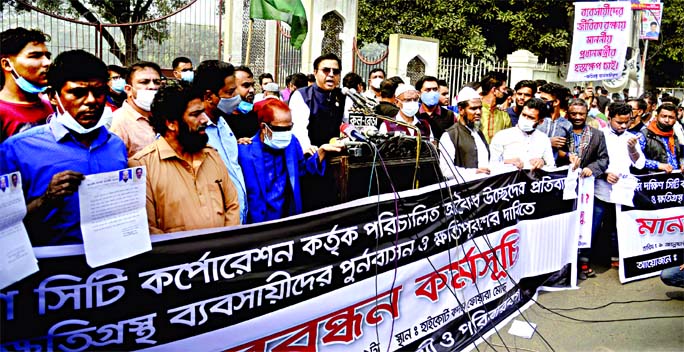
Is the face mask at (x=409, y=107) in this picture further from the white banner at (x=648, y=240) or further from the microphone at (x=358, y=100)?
the white banner at (x=648, y=240)

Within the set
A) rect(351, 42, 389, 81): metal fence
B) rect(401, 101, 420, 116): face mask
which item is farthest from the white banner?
rect(351, 42, 389, 81): metal fence

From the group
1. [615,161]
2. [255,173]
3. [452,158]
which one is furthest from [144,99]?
[615,161]

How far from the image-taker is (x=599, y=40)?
29.0 ft

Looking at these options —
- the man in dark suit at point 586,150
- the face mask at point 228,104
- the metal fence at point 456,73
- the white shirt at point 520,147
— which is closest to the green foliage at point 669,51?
the metal fence at point 456,73

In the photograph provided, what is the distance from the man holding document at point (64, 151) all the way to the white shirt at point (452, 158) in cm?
266

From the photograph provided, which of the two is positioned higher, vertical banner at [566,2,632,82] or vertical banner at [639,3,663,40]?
vertical banner at [639,3,663,40]

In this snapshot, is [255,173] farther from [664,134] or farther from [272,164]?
[664,134]

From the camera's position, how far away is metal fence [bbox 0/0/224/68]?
7.96 metres

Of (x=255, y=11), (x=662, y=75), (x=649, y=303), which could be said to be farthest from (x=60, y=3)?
(x=662, y=75)

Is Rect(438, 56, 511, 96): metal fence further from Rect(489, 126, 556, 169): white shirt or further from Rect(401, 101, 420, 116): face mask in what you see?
Rect(401, 101, 420, 116): face mask

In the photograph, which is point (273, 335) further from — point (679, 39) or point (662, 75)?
point (662, 75)

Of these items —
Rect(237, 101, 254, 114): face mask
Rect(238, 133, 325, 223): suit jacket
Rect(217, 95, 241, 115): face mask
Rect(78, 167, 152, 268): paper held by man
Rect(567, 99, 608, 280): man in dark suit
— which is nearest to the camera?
Rect(78, 167, 152, 268): paper held by man

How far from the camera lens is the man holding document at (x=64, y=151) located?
251 cm

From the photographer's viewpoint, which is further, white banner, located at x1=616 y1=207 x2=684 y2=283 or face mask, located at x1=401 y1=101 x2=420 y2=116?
white banner, located at x1=616 y1=207 x2=684 y2=283
